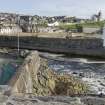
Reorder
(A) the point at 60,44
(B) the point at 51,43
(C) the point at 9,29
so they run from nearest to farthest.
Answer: (A) the point at 60,44
(B) the point at 51,43
(C) the point at 9,29

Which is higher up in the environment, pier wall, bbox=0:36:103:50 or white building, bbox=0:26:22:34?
white building, bbox=0:26:22:34

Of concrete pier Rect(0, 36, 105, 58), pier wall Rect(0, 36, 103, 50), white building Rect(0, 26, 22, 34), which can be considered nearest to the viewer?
concrete pier Rect(0, 36, 105, 58)

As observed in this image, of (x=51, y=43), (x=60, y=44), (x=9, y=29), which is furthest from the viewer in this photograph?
(x=9, y=29)

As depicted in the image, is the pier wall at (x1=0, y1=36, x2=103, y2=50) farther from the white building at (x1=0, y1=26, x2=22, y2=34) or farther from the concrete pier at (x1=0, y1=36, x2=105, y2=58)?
the white building at (x1=0, y1=26, x2=22, y2=34)

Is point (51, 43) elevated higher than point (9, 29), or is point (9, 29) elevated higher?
point (9, 29)

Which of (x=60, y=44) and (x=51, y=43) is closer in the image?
(x=60, y=44)

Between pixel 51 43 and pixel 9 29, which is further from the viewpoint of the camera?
pixel 9 29

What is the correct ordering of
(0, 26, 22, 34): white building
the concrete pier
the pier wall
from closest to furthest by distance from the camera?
the concrete pier < the pier wall < (0, 26, 22, 34): white building

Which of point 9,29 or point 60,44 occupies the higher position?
point 9,29

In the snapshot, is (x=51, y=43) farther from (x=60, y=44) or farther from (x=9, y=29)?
(x=9, y=29)

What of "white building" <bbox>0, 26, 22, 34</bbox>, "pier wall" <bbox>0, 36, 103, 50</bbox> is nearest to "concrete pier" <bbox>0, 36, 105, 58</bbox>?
"pier wall" <bbox>0, 36, 103, 50</bbox>

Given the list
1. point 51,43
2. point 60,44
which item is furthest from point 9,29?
point 60,44

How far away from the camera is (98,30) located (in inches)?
3885

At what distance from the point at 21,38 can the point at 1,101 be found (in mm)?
63417
